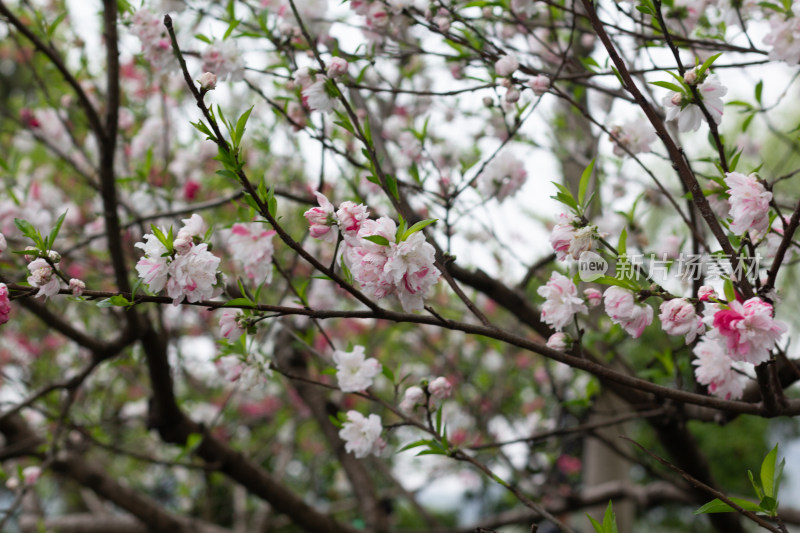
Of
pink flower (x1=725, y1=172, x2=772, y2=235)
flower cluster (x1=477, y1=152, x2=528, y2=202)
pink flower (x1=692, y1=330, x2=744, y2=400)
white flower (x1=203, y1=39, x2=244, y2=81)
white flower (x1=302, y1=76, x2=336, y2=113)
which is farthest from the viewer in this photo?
flower cluster (x1=477, y1=152, x2=528, y2=202)

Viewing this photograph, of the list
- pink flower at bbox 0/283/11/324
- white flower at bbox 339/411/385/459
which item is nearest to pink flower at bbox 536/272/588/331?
white flower at bbox 339/411/385/459

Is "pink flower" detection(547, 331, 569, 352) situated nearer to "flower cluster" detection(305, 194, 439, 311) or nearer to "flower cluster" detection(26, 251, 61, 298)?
"flower cluster" detection(305, 194, 439, 311)

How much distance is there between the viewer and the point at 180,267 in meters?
0.97

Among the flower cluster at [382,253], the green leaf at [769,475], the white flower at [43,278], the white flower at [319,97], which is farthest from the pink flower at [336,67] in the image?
the green leaf at [769,475]

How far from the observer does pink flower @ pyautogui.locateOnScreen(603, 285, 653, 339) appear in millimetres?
1031

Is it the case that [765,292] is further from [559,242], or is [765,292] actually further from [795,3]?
[795,3]

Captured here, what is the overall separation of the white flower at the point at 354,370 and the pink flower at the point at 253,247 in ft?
0.82

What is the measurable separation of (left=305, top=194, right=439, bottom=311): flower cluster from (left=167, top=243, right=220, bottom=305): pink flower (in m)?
0.16

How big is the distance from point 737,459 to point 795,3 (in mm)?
6180

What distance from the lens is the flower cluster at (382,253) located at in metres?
0.95

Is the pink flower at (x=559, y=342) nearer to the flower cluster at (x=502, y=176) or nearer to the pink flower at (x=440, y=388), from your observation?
the pink flower at (x=440, y=388)

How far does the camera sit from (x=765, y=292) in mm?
1025

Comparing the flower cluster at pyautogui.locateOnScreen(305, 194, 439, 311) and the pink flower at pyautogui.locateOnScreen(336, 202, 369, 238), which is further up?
the pink flower at pyautogui.locateOnScreen(336, 202, 369, 238)

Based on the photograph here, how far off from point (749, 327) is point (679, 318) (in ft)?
0.32
